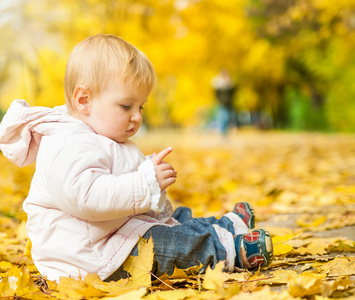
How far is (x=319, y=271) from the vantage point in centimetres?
155

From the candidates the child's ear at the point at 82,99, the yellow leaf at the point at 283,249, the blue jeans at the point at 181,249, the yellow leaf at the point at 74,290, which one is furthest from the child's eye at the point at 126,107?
the yellow leaf at the point at 283,249

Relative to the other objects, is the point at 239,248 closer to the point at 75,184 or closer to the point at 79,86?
the point at 75,184

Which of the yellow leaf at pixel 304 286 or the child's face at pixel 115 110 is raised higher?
the child's face at pixel 115 110

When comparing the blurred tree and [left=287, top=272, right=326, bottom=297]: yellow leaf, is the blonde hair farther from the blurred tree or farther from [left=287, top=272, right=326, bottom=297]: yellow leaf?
the blurred tree

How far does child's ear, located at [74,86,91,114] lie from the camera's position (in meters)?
1.69

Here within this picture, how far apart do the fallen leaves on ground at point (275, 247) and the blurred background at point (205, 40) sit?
3.11 metres

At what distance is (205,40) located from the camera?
38.9ft

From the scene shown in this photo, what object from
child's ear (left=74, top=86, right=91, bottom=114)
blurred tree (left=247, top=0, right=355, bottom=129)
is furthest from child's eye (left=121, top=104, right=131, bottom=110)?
blurred tree (left=247, top=0, right=355, bottom=129)

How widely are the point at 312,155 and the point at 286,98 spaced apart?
14583 mm

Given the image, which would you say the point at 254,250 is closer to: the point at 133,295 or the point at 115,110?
the point at 133,295

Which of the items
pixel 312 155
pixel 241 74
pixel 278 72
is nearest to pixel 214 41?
pixel 278 72

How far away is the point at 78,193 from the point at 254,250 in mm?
743

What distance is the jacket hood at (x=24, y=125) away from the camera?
5.50 feet

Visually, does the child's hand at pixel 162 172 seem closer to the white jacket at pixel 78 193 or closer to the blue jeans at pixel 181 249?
the white jacket at pixel 78 193
